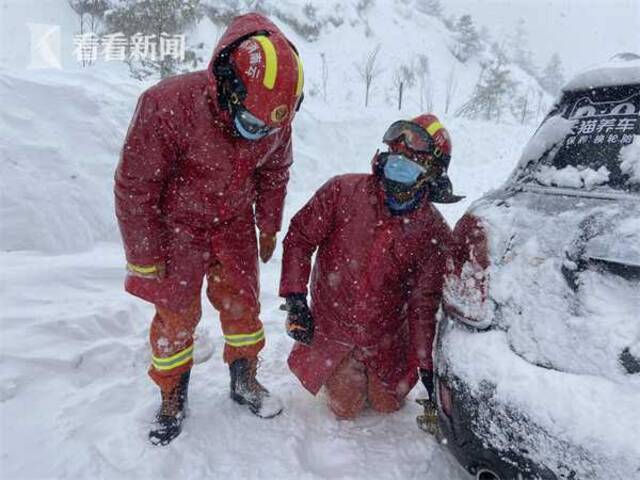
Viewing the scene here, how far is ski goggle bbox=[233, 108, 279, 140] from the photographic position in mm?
1907

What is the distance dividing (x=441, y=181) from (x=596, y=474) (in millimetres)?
1425

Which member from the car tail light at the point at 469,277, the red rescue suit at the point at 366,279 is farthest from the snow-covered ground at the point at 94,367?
the car tail light at the point at 469,277

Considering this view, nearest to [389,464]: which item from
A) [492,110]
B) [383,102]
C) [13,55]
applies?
[13,55]

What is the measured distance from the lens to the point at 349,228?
2.40 m

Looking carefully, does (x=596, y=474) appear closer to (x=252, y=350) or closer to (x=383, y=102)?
(x=252, y=350)

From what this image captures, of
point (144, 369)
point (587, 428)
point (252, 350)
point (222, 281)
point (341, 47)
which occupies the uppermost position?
point (341, 47)

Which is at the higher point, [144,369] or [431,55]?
[431,55]

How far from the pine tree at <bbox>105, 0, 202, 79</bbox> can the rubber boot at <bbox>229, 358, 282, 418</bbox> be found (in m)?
11.2

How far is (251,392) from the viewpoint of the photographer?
2412 millimetres

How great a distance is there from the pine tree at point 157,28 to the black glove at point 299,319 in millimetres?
11155

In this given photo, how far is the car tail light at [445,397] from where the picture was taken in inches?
69.1

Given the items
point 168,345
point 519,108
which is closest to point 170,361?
point 168,345

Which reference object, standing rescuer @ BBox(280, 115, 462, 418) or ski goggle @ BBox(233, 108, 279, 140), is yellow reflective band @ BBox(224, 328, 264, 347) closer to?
standing rescuer @ BBox(280, 115, 462, 418)

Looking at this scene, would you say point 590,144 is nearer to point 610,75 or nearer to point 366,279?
point 610,75
